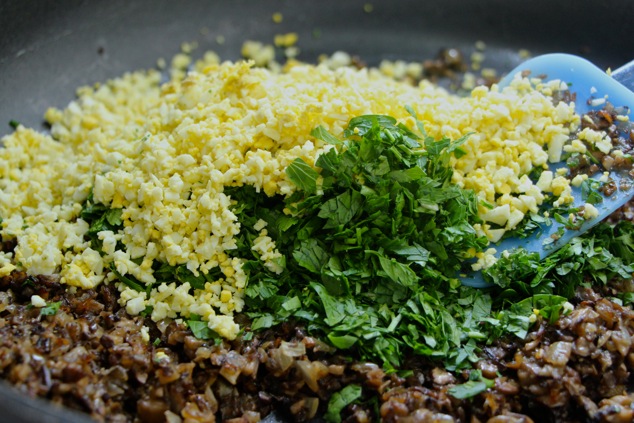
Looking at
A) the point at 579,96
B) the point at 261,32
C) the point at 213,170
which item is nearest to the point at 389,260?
the point at 213,170

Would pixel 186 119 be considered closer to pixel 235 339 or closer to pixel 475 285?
pixel 235 339

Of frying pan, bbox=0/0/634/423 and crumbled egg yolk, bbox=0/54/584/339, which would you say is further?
frying pan, bbox=0/0/634/423

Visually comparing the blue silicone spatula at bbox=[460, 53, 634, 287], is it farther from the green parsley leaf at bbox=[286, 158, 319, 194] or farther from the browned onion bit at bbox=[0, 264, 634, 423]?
the green parsley leaf at bbox=[286, 158, 319, 194]

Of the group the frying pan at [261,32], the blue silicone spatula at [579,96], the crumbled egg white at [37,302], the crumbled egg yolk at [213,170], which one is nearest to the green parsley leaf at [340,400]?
the crumbled egg yolk at [213,170]

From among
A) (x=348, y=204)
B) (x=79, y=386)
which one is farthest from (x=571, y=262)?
(x=79, y=386)

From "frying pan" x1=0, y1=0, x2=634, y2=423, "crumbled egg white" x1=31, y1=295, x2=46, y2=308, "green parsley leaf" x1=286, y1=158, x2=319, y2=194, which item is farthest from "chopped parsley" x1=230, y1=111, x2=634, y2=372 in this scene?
"frying pan" x1=0, y1=0, x2=634, y2=423

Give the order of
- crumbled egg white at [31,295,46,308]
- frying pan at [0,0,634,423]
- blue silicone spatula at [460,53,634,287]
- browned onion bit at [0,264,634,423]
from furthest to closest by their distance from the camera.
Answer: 1. frying pan at [0,0,634,423]
2. blue silicone spatula at [460,53,634,287]
3. crumbled egg white at [31,295,46,308]
4. browned onion bit at [0,264,634,423]
